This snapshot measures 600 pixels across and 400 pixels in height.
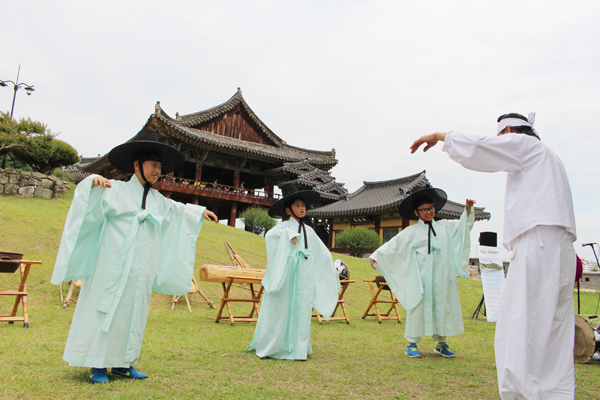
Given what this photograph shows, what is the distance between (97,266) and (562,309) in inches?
129

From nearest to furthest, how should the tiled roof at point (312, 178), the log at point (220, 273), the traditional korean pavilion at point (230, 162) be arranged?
the log at point (220, 273) < the traditional korean pavilion at point (230, 162) < the tiled roof at point (312, 178)

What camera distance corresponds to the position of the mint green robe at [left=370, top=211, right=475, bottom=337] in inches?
175

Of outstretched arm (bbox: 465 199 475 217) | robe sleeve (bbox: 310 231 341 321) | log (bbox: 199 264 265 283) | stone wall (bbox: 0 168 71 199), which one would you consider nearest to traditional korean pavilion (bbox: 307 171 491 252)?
stone wall (bbox: 0 168 71 199)

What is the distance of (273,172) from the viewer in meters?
25.3

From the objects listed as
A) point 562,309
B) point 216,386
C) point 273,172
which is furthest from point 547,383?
point 273,172

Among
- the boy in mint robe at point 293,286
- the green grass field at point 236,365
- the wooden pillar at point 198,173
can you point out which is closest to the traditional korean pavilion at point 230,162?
the wooden pillar at point 198,173

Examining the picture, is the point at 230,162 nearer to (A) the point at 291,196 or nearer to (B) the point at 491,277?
(B) the point at 491,277

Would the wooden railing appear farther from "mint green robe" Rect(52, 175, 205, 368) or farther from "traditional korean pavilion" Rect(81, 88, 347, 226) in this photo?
"mint green robe" Rect(52, 175, 205, 368)

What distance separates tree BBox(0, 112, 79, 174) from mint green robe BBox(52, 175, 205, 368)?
1610cm

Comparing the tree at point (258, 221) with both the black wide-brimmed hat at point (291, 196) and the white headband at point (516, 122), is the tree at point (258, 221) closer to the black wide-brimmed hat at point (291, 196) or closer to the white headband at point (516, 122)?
the black wide-brimmed hat at point (291, 196)

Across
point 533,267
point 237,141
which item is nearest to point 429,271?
point 533,267

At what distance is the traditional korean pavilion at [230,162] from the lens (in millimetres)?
21922

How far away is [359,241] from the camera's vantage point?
18703 mm

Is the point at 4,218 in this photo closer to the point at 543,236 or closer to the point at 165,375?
the point at 165,375
